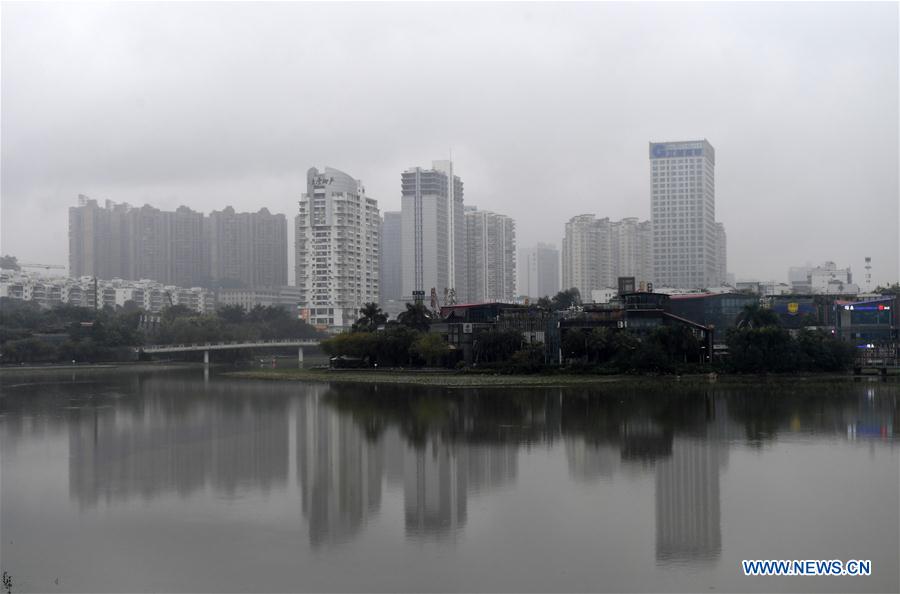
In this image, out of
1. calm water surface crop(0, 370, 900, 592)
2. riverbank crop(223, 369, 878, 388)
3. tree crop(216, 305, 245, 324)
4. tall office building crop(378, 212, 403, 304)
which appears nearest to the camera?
calm water surface crop(0, 370, 900, 592)

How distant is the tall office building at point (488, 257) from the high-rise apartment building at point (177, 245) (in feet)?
110

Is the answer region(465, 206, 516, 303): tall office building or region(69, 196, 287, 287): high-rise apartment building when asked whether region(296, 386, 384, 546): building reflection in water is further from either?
region(69, 196, 287, 287): high-rise apartment building

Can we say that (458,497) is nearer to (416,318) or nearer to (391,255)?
(416,318)

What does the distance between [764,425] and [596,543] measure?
10.5 m

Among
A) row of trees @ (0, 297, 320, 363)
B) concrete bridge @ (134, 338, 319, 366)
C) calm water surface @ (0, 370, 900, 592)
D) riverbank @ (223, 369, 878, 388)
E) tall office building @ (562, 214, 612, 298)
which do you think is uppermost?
tall office building @ (562, 214, 612, 298)

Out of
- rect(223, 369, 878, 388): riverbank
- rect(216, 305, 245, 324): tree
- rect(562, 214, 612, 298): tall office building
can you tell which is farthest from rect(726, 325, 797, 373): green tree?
rect(562, 214, 612, 298): tall office building

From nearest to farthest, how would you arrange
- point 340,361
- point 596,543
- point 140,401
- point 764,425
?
1. point 596,543
2. point 764,425
3. point 140,401
4. point 340,361

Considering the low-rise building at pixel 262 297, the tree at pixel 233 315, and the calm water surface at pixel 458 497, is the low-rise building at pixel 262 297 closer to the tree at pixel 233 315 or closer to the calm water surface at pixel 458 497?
the tree at pixel 233 315

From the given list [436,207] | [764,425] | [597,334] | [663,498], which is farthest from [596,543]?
[436,207]

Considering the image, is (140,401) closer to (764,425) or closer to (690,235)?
(764,425)

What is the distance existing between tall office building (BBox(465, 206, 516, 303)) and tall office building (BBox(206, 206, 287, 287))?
3300 centimetres

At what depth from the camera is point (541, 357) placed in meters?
32.5

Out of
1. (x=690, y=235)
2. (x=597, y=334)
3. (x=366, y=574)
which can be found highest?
(x=690, y=235)

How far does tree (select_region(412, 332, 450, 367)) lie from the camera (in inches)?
1374
